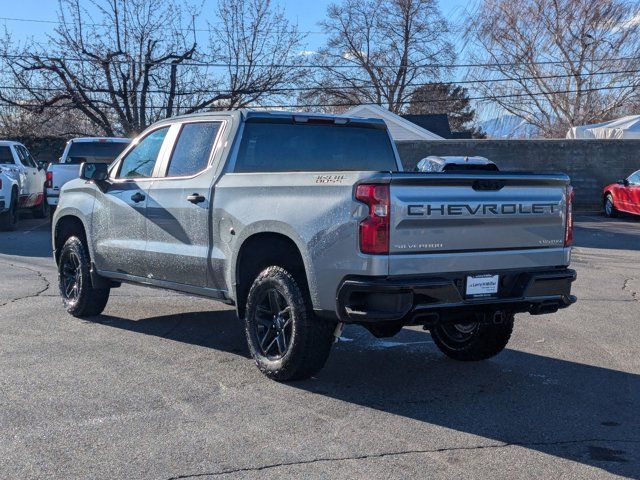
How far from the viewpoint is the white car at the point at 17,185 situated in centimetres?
1734

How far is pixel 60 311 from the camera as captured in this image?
340 inches

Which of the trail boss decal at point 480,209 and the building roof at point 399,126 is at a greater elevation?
the building roof at point 399,126

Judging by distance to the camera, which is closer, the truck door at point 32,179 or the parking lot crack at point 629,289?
the parking lot crack at point 629,289

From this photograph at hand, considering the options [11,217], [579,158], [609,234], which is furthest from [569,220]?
[579,158]

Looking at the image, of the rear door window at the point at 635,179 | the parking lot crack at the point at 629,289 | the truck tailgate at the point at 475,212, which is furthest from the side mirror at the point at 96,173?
the rear door window at the point at 635,179

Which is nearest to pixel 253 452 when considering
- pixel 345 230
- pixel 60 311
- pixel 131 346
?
pixel 345 230

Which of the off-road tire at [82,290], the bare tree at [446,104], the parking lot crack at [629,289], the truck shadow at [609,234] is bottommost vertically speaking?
the truck shadow at [609,234]

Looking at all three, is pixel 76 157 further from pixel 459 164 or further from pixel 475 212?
pixel 475 212

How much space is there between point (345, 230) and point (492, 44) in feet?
138

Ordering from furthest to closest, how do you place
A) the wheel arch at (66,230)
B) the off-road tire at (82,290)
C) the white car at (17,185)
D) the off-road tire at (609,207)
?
the off-road tire at (609,207) → the white car at (17,185) → the wheel arch at (66,230) → the off-road tire at (82,290)

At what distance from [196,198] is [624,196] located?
18.3 m

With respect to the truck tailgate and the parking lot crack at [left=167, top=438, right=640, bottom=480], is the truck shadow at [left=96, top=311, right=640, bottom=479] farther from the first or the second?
the truck tailgate

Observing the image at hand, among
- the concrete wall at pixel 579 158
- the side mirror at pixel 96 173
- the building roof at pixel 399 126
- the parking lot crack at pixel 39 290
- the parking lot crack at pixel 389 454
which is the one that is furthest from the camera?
the building roof at pixel 399 126

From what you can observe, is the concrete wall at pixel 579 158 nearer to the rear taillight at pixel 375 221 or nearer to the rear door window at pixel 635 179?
the rear door window at pixel 635 179
